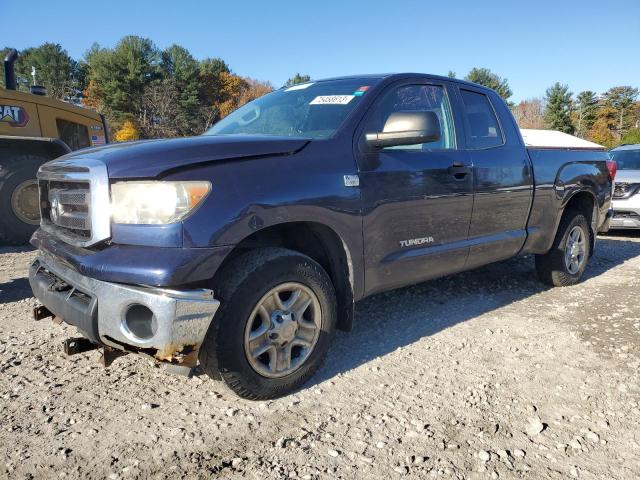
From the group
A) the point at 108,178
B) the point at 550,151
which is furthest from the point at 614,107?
the point at 108,178

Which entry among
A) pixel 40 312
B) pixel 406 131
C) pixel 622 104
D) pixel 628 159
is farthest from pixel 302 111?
pixel 622 104

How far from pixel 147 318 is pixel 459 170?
2435 millimetres

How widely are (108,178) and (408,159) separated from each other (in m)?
1.87

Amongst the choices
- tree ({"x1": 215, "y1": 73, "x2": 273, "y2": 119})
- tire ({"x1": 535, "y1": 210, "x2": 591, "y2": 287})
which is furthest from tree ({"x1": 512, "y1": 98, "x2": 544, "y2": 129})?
tire ({"x1": 535, "y1": 210, "x2": 591, "y2": 287})

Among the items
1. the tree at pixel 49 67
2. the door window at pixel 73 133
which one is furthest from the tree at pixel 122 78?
the door window at pixel 73 133

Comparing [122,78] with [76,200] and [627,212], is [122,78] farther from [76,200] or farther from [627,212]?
[76,200]

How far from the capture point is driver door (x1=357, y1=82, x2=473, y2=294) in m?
3.01

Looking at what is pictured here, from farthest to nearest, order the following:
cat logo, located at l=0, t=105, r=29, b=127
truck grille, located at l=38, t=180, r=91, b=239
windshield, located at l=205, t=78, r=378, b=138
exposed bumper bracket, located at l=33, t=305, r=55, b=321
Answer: cat logo, located at l=0, t=105, r=29, b=127, windshield, located at l=205, t=78, r=378, b=138, exposed bumper bracket, located at l=33, t=305, r=55, b=321, truck grille, located at l=38, t=180, r=91, b=239

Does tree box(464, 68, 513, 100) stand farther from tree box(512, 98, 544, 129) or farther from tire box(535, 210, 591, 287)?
tire box(535, 210, 591, 287)

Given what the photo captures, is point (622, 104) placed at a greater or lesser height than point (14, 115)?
greater

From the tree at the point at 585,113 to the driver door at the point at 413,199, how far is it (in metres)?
64.6

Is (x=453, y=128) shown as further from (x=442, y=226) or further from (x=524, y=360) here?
(x=524, y=360)

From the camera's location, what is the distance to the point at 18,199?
6.54 meters

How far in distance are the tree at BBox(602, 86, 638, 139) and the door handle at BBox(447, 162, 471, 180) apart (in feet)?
215
